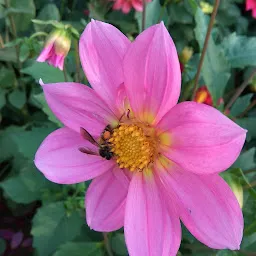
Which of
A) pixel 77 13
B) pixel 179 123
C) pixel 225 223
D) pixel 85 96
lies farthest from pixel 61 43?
pixel 77 13

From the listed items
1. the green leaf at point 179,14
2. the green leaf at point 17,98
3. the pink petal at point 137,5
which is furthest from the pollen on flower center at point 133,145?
the green leaf at point 179,14

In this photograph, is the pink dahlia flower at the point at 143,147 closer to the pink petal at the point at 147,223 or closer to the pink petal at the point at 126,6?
the pink petal at the point at 147,223

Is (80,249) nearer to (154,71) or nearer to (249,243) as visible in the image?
(249,243)

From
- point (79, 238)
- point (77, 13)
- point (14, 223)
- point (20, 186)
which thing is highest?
point (77, 13)

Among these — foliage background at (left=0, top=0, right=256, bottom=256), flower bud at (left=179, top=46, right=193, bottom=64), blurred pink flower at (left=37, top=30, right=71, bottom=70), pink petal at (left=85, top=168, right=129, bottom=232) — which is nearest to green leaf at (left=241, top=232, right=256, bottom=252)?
foliage background at (left=0, top=0, right=256, bottom=256)

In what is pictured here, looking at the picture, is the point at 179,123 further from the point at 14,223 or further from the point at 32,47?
the point at 14,223

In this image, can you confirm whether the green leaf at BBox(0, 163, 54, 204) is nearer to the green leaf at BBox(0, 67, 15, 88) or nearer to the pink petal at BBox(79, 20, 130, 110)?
the green leaf at BBox(0, 67, 15, 88)

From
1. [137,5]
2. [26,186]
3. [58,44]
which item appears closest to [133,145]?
[58,44]
